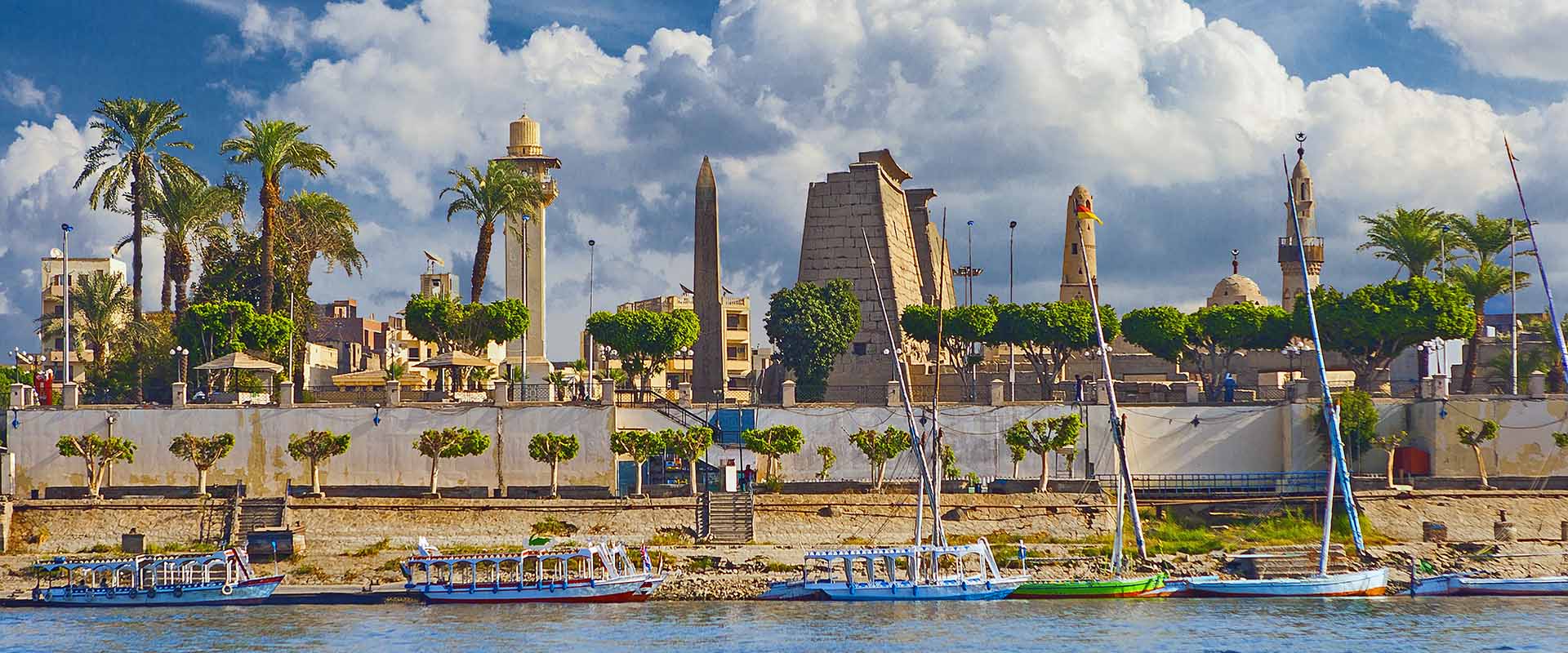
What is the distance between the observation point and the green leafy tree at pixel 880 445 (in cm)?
6247

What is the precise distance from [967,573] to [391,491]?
19.3 metres

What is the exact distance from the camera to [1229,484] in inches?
2564

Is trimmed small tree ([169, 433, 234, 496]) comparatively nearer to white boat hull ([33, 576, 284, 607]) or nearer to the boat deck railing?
white boat hull ([33, 576, 284, 607])

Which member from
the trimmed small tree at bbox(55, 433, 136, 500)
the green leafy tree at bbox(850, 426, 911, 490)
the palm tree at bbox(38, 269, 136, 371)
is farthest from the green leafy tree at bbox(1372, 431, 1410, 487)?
the palm tree at bbox(38, 269, 136, 371)

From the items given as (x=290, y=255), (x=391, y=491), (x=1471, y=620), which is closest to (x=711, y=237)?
(x=290, y=255)

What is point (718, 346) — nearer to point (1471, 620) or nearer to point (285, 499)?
point (285, 499)

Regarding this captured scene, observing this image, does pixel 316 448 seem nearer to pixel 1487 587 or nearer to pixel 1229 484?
pixel 1229 484

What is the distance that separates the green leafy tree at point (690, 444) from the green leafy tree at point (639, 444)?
325 mm

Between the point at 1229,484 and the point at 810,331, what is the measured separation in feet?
67.1

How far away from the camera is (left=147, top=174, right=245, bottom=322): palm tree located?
74062 millimetres

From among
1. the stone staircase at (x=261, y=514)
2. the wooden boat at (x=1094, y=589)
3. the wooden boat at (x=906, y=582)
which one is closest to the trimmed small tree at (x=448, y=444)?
the stone staircase at (x=261, y=514)

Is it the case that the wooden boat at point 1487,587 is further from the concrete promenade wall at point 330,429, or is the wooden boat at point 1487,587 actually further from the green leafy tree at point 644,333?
the green leafy tree at point 644,333

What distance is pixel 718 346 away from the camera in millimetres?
81000

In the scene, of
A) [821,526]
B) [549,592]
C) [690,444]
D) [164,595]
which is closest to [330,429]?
[164,595]
